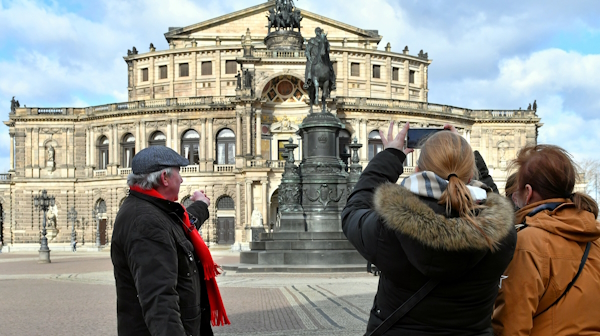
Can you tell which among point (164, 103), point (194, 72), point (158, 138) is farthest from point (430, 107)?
point (158, 138)

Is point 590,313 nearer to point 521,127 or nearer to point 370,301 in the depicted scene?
point 370,301

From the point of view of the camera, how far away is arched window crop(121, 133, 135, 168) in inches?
2525

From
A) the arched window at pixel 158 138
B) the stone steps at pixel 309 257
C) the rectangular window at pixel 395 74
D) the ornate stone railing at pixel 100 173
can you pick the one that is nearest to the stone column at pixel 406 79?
the rectangular window at pixel 395 74

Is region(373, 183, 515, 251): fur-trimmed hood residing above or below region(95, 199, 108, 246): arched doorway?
above

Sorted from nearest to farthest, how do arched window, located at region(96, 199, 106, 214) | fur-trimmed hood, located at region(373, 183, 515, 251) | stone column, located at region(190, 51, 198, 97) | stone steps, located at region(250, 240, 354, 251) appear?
fur-trimmed hood, located at region(373, 183, 515, 251)
stone steps, located at region(250, 240, 354, 251)
arched window, located at region(96, 199, 106, 214)
stone column, located at region(190, 51, 198, 97)

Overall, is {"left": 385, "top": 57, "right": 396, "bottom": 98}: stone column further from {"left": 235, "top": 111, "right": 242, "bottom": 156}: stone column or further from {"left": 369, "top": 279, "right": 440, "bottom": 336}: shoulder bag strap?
{"left": 369, "top": 279, "right": 440, "bottom": 336}: shoulder bag strap

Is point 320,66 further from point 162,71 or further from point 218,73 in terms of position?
point 162,71

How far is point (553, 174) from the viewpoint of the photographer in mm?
3672

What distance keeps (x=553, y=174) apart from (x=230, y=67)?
64450 millimetres

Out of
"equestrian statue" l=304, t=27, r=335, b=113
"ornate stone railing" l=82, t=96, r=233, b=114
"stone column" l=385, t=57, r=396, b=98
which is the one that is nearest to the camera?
"equestrian statue" l=304, t=27, r=335, b=113

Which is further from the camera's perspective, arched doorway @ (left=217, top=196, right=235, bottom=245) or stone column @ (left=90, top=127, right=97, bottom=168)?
stone column @ (left=90, top=127, right=97, bottom=168)

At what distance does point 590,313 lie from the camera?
346 cm

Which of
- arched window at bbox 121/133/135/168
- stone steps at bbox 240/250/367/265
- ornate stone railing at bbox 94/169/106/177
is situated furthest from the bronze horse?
ornate stone railing at bbox 94/169/106/177

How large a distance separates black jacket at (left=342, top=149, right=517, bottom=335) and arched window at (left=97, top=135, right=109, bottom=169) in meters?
64.9
